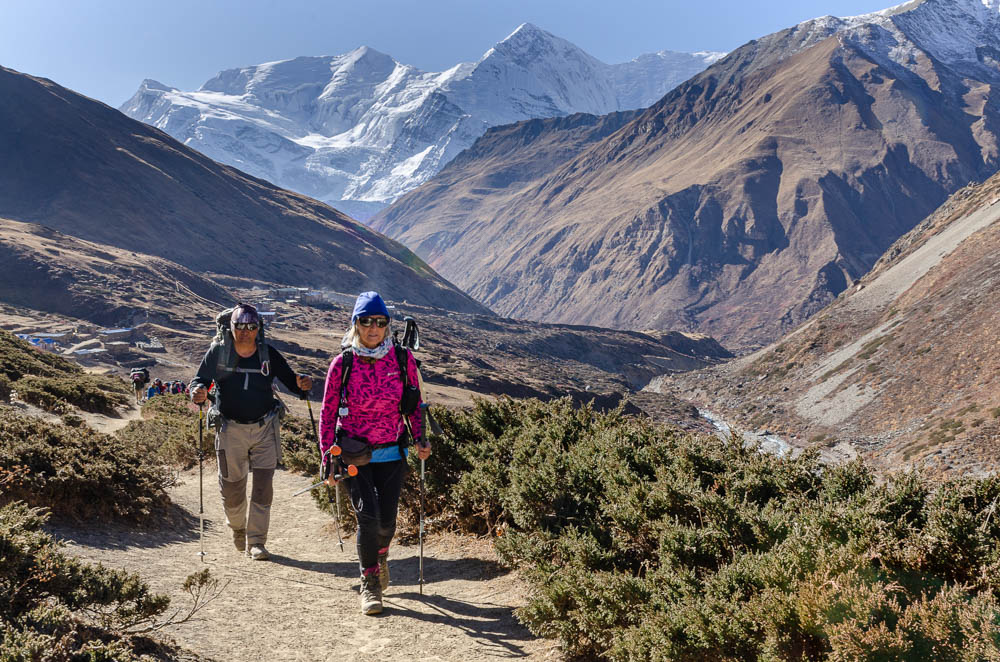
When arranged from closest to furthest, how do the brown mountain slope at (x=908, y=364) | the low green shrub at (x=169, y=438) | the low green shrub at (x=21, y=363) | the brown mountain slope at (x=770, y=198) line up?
the low green shrub at (x=169, y=438) → the low green shrub at (x=21, y=363) → the brown mountain slope at (x=908, y=364) → the brown mountain slope at (x=770, y=198)

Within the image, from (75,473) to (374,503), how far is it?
3.25 metres

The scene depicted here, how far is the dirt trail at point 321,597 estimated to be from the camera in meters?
4.09

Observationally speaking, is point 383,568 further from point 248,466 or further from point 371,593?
point 248,466

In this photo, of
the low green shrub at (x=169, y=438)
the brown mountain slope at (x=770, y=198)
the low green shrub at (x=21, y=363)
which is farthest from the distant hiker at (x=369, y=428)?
the brown mountain slope at (x=770, y=198)

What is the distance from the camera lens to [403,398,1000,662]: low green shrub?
8.04 ft

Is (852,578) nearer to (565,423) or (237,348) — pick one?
(565,423)

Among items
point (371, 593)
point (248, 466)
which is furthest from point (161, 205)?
point (371, 593)

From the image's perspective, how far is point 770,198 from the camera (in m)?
134

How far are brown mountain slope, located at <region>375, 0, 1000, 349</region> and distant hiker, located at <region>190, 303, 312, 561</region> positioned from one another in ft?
384

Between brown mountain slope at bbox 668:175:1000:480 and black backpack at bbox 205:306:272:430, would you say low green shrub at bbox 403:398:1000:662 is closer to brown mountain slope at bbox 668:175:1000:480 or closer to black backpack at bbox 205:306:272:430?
black backpack at bbox 205:306:272:430

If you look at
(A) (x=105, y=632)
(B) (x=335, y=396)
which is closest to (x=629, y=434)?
(B) (x=335, y=396)

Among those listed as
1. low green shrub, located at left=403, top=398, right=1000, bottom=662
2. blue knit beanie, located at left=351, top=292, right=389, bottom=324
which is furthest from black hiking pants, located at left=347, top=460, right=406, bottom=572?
blue knit beanie, located at left=351, top=292, right=389, bottom=324

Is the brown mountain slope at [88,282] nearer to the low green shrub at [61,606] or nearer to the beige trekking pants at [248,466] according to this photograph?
the beige trekking pants at [248,466]

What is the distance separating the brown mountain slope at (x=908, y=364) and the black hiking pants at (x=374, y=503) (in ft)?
74.3
